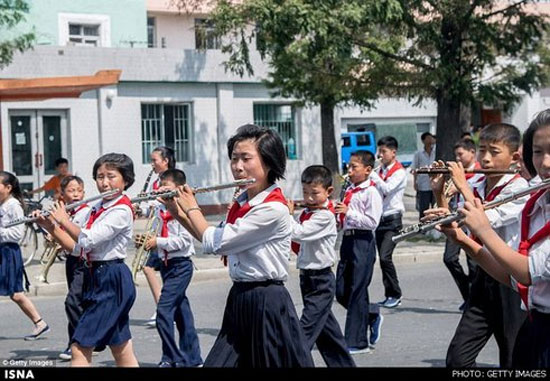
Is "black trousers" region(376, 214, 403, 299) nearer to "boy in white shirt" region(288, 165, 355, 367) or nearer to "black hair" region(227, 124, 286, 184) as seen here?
"boy in white shirt" region(288, 165, 355, 367)

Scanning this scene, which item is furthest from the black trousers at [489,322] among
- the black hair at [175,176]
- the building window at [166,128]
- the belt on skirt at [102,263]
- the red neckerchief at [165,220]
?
the building window at [166,128]

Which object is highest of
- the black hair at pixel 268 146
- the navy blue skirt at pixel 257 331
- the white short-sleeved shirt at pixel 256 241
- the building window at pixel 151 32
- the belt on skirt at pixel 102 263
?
the building window at pixel 151 32

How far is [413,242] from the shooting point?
58.1 feet

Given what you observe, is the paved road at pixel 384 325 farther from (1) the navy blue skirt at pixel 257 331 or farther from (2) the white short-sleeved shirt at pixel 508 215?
(1) the navy blue skirt at pixel 257 331

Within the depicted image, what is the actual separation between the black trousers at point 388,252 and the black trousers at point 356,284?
2194 millimetres

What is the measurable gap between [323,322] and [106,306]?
1581 mm

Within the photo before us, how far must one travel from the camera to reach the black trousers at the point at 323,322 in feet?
25.5

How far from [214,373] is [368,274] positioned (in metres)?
4.02

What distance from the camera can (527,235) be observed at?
448 cm

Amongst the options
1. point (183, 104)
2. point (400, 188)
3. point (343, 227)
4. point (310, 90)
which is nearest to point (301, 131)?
point (183, 104)

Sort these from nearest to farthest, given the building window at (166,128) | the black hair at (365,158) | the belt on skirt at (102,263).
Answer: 1. the belt on skirt at (102,263)
2. the black hair at (365,158)
3. the building window at (166,128)

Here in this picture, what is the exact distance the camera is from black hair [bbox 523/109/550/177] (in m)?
4.46

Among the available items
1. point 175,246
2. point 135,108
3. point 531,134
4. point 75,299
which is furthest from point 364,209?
point 135,108

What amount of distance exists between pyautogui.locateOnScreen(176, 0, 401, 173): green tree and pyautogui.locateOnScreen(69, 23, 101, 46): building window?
10069mm
